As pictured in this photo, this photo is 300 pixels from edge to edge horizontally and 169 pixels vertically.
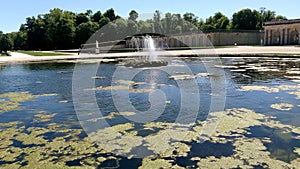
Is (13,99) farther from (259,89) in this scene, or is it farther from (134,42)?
(134,42)

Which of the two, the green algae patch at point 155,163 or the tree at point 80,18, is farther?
the tree at point 80,18

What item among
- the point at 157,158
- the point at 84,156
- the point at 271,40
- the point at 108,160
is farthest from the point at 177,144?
the point at 271,40

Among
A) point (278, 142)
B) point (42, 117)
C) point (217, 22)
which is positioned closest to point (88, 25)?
point (217, 22)

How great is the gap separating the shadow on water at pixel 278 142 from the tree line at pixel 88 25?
64.6 m

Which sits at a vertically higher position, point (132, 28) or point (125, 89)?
point (132, 28)

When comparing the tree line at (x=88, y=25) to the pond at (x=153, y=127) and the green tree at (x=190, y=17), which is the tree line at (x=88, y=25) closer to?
the green tree at (x=190, y=17)

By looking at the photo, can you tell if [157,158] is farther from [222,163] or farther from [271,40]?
[271,40]

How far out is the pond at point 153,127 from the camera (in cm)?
516

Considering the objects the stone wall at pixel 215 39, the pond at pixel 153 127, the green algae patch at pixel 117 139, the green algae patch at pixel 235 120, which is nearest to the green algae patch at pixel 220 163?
the pond at pixel 153 127

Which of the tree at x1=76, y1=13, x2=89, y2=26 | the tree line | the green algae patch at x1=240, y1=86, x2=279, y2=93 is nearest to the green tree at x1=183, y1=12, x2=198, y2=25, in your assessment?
the tree line

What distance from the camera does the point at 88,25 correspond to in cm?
6931

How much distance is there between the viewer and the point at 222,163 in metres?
4.89

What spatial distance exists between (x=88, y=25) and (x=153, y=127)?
217 ft

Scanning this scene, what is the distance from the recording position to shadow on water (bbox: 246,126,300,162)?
16.9 ft
